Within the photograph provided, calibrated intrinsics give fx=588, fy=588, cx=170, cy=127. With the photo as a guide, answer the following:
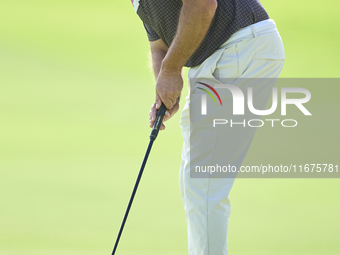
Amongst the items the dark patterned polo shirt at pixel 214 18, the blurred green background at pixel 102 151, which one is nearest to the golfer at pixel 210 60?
the dark patterned polo shirt at pixel 214 18

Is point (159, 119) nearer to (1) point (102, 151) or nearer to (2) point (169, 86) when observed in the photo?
(2) point (169, 86)

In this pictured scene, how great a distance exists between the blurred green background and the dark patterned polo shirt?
87 cm

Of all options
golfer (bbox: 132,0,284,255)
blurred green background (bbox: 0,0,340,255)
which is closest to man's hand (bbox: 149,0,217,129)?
golfer (bbox: 132,0,284,255)

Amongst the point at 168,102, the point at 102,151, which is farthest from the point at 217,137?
the point at 102,151

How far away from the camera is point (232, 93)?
1459mm

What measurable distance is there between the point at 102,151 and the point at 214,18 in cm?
217

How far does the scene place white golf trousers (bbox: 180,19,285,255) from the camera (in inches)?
56.4

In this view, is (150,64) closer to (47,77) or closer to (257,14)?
(257,14)

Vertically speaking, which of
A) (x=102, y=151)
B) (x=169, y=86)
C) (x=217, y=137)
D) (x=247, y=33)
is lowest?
(x=102, y=151)

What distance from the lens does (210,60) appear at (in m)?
1.47

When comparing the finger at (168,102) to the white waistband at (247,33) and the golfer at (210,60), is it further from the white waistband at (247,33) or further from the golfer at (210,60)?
the white waistband at (247,33)

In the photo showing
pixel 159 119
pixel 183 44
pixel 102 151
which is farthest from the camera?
pixel 102 151

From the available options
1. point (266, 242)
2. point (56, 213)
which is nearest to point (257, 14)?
point (266, 242)

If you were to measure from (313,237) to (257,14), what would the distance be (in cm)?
111
